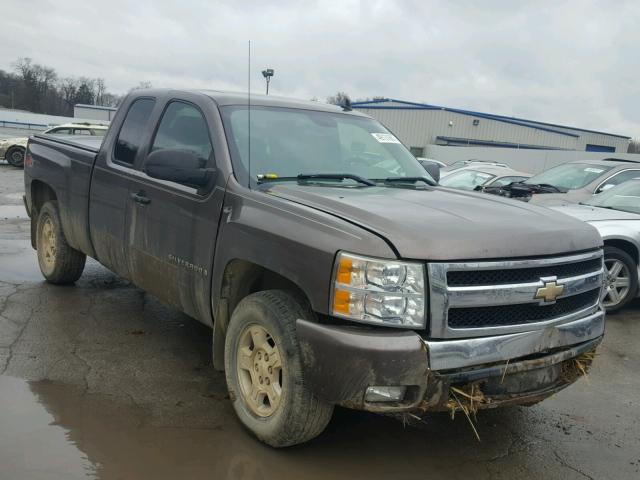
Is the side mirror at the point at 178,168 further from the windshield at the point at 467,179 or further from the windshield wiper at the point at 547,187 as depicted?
the windshield at the point at 467,179

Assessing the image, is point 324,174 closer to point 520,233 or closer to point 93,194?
point 520,233

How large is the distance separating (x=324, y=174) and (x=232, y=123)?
2.30 feet

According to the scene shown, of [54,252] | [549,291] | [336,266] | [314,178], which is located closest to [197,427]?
[336,266]

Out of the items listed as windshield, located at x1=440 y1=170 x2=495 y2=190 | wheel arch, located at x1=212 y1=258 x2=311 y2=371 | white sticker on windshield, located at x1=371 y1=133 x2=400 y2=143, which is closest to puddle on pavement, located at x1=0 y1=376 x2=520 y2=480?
wheel arch, located at x1=212 y1=258 x2=311 y2=371

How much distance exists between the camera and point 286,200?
10.6 feet

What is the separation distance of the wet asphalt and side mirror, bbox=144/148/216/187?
138 cm

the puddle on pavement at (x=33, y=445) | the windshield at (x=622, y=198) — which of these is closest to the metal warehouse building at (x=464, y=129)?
the windshield at (x=622, y=198)

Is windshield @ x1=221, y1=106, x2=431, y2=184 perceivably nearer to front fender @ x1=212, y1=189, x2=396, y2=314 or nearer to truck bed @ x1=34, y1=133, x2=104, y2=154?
front fender @ x1=212, y1=189, x2=396, y2=314

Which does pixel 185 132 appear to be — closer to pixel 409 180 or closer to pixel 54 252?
pixel 409 180

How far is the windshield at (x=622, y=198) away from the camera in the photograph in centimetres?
696

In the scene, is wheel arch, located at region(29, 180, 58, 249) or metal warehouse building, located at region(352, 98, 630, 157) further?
metal warehouse building, located at region(352, 98, 630, 157)

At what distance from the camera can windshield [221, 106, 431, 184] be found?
377cm

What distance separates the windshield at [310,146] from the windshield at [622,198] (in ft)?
11.8

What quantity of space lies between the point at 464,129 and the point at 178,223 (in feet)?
150
